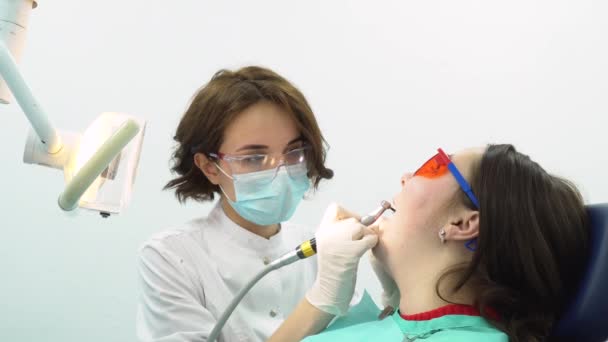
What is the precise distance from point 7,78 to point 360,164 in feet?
6.55

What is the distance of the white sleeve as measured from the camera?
1526 millimetres

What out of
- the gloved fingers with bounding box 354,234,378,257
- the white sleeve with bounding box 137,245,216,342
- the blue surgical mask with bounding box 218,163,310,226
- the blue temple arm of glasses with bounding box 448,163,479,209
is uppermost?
the blue temple arm of glasses with bounding box 448,163,479,209

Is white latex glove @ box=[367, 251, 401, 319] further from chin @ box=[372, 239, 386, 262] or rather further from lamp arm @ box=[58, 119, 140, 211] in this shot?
lamp arm @ box=[58, 119, 140, 211]

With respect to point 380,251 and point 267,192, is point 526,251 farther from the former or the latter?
point 267,192

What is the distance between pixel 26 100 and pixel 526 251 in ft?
3.31

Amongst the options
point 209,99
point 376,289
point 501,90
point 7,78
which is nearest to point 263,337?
point 209,99

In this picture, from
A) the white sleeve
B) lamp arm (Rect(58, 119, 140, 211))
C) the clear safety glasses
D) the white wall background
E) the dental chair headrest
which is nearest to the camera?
lamp arm (Rect(58, 119, 140, 211))

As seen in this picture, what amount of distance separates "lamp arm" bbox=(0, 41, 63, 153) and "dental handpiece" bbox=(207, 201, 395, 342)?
56 centimetres

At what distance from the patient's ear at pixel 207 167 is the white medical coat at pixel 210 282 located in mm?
114

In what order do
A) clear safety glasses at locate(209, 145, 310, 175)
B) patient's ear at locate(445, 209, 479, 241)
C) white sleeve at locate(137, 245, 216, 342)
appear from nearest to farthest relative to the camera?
1. patient's ear at locate(445, 209, 479, 241)
2. white sleeve at locate(137, 245, 216, 342)
3. clear safety glasses at locate(209, 145, 310, 175)

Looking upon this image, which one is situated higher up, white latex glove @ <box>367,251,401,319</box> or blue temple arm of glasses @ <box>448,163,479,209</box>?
blue temple arm of glasses @ <box>448,163,479,209</box>

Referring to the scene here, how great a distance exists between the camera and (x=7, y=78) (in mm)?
1005

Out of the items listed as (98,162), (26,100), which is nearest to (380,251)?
(98,162)

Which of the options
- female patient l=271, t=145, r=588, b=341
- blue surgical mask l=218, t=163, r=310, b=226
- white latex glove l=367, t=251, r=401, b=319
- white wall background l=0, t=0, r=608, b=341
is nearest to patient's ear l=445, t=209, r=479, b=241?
female patient l=271, t=145, r=588, b=341
